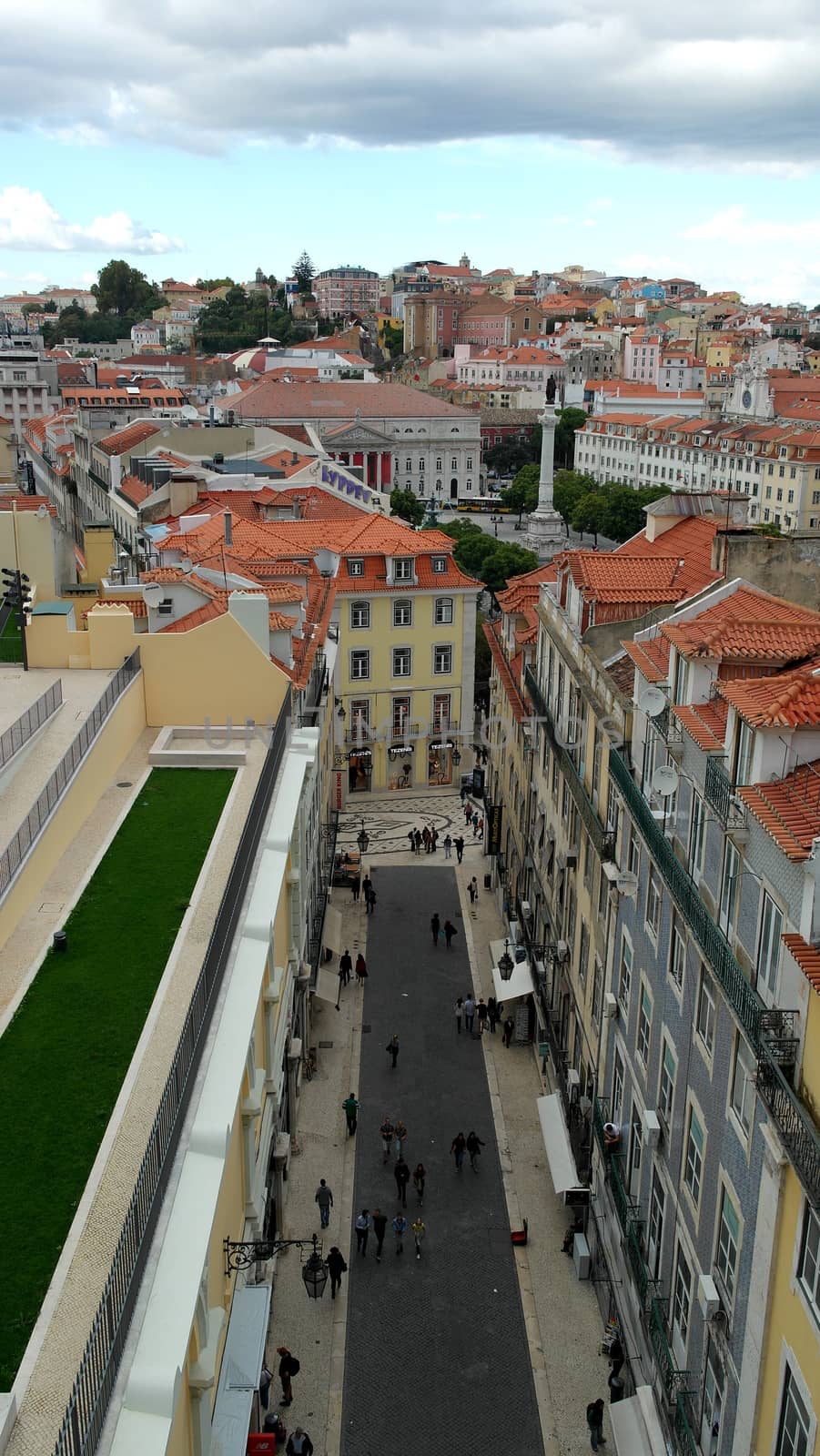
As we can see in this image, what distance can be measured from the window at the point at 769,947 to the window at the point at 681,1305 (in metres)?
4.83

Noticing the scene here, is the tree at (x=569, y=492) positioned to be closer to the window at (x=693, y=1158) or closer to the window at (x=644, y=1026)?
the window at (x=644, y=1026)

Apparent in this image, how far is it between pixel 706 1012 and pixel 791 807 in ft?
12.4

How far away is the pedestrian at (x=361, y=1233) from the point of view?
2245 centimetres

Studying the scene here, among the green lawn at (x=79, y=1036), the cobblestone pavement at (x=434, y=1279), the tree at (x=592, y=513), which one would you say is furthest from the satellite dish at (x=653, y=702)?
the tree at (x=592, y=513)

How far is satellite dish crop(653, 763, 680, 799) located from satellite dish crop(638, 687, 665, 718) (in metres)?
1.15

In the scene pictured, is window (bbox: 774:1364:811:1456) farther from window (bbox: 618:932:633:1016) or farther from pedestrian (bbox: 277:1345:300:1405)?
pedestrian (bbox: 277:1345:300:1405)

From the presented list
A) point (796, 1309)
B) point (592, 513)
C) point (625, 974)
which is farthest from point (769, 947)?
point (592, 513)

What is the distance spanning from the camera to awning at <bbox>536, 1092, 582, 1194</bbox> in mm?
22781

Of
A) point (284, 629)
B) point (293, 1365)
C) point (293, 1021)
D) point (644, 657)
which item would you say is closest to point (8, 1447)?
point (293, 1365)

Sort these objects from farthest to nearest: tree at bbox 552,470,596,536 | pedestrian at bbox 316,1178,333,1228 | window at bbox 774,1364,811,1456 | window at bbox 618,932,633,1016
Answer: tree at bbox 552,470,596,536 < pedestrian at bbox 316,1178,333,1228 < window at bbox 618,932,633,1016 < window at bbox 774,1364,811,1456

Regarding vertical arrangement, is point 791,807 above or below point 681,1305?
above

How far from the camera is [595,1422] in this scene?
1845cm

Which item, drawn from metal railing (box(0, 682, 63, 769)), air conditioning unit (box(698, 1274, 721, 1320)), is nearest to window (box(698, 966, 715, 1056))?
air conditioning unit (box(698, 1274, 721, 1320))

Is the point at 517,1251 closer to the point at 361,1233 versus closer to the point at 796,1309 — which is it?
the point at 361,1233
